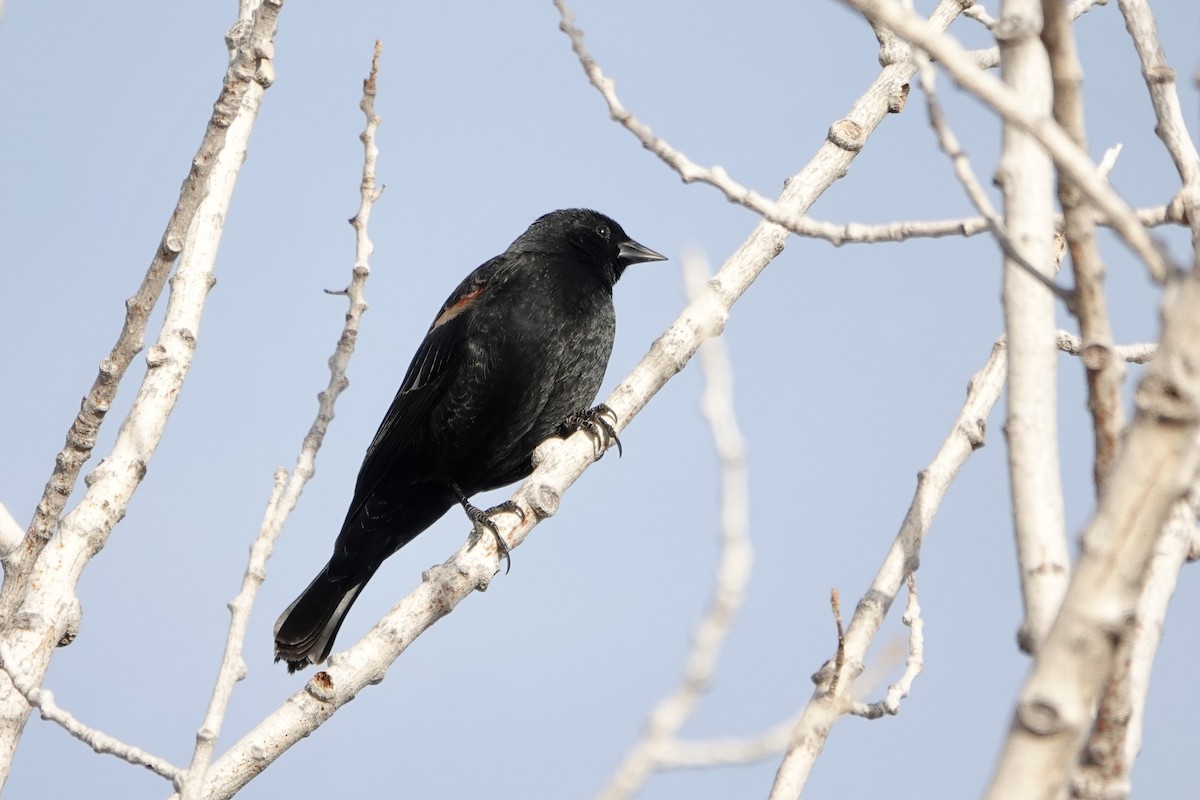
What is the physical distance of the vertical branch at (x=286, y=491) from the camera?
231 cm

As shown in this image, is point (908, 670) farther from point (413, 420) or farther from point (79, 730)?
point (413, 420)

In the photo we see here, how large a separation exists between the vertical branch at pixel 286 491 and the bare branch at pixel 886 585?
1072mm

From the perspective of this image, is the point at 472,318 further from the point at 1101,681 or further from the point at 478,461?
the point at 1101,681

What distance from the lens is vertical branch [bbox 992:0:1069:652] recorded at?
151 centimetres

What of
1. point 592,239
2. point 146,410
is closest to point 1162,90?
point 146,410

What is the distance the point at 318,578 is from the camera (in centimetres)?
559

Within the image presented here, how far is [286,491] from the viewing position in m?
3.05

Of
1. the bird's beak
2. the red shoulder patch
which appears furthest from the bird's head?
the red shoulder patch

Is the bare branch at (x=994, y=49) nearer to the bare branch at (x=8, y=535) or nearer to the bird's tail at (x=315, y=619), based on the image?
the bare branch at (x=8, y=535)

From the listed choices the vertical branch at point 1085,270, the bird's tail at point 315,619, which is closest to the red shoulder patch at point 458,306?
the bird's tail at point 315,619

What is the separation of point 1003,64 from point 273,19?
1.77 meters

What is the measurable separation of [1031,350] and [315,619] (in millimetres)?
4453

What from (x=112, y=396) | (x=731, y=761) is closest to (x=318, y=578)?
(x=112, y=396)

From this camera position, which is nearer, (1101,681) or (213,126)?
(1101,681)
